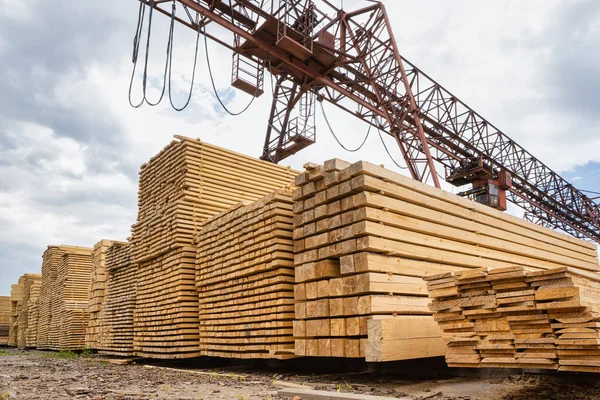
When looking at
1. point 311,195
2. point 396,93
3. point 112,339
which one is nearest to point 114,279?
point 112,339

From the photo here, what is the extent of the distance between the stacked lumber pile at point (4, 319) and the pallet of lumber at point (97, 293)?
15.7 metres

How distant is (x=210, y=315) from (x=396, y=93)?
11709 mm

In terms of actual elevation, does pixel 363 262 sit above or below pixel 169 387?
above

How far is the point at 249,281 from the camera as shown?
326 inches

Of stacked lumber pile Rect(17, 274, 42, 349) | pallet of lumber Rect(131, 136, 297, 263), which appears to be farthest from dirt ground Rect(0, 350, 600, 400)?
stacked lumber pile Rect(17, 274, 42, 349)

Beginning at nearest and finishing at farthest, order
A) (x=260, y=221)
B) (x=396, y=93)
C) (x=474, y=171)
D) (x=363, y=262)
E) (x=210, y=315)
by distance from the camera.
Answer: (x=363, y=262) → (x=260, y=221) → (x=210, y=315) → (x=396, y=93) → (x=474, y=171)

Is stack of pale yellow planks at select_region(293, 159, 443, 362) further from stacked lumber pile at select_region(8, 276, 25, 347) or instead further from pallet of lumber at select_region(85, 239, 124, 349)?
stacked lumber pile at select_region(8, 276, 25, 347)

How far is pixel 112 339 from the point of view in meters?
13.2

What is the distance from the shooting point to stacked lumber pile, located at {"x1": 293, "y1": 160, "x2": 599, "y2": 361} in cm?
607

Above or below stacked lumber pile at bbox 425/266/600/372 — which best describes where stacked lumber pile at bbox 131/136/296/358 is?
above

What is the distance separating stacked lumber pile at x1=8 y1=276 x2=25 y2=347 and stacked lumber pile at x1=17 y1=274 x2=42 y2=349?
4.33ft

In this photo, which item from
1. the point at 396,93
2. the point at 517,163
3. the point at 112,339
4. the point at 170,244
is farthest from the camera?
the point at 517,163

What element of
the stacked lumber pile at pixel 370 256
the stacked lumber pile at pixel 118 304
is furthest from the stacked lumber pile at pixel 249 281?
the stacked lumber pile at pixel 118 304

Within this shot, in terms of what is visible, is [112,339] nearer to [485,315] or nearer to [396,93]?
[485,315]
